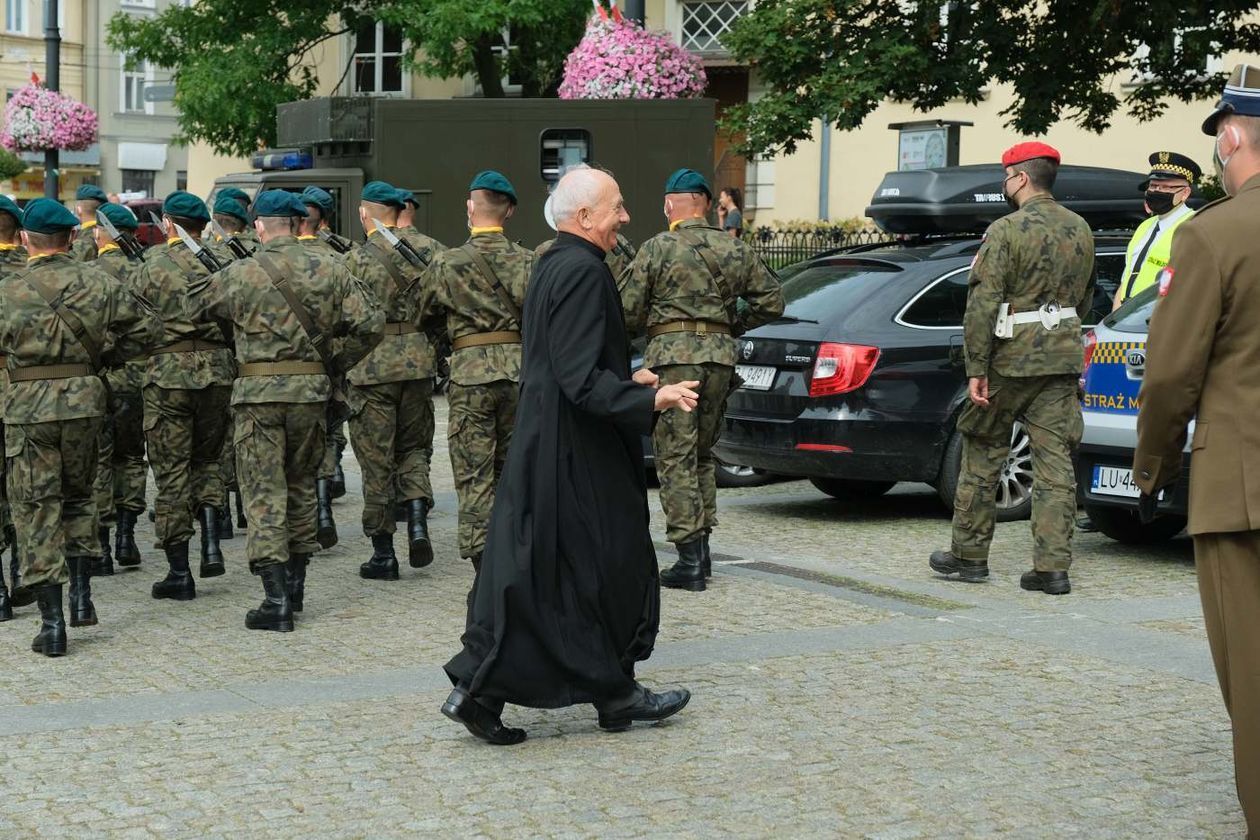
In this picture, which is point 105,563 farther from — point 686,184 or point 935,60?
point 935,60

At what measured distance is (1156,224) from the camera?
37.0 feet

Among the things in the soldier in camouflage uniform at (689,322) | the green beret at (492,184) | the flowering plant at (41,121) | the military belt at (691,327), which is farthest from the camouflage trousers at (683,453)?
the flowering plant at (41,121)

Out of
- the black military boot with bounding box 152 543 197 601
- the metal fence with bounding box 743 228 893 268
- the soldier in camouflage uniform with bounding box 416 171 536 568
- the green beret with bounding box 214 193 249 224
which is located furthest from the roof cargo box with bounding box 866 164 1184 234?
the metal fence with bounding box 743 228 893 268

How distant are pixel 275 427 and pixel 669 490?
195 centimetres

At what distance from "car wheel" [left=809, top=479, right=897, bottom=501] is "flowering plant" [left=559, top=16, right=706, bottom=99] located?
6.76 m

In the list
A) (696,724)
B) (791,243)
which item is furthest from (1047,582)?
(791,243)

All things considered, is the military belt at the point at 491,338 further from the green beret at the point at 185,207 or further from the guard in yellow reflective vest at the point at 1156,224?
the guard in yellow reflective vest at the point at 1156,224

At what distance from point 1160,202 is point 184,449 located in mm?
5934

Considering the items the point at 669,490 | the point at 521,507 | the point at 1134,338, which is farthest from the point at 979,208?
the point at 521,507

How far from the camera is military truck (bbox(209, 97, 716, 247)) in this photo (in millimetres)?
17672

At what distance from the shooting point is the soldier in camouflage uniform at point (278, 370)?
8078 mm

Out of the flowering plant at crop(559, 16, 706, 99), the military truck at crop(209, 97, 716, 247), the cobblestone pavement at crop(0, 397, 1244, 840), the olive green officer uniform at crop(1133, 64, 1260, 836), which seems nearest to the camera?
the olive green officer uniform at crop(1133, 64, 1260, 836)

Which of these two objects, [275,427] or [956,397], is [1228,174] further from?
[956,397]

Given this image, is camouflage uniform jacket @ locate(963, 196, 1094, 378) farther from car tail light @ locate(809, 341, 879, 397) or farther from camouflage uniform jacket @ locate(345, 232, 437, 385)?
camouflage uniform jacket @ locate(345, 232, 437, 385)
